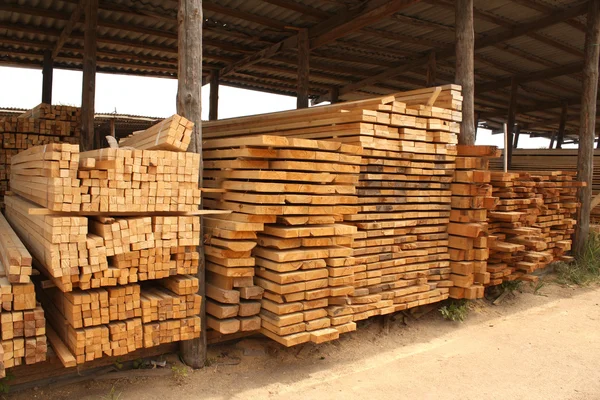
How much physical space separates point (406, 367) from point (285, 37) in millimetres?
9026

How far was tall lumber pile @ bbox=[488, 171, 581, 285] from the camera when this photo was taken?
26.6 feet

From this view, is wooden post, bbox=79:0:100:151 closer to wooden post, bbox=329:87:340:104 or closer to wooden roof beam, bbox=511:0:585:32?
wooden roof beam, bbox=511:0:585:32

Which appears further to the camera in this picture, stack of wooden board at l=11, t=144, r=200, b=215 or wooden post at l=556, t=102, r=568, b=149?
wooden post at l=556, t=102, r=568, b=149

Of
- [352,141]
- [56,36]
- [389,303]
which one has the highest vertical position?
[56,36]

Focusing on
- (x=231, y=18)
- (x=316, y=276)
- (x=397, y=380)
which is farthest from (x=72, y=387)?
(x=231, y=18)

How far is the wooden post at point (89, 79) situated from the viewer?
29.9 ft

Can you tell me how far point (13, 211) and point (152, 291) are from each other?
2.85 metres

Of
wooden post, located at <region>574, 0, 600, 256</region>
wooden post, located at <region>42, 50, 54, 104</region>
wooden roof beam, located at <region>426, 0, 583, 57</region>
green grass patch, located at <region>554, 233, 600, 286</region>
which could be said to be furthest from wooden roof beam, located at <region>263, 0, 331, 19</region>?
green grass patch, located at <region>554, 233, 600, 286</region>

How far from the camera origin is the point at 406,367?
19.6ft

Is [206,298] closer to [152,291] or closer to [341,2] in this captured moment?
[152,291]

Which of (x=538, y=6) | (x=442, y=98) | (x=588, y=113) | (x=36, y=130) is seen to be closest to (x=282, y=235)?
(x=442, y=98)

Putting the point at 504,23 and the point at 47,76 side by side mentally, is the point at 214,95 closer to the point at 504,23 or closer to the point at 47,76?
the point at 47,76

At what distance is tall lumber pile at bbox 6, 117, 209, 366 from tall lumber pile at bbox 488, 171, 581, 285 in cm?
541

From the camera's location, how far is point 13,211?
21.6 ft
